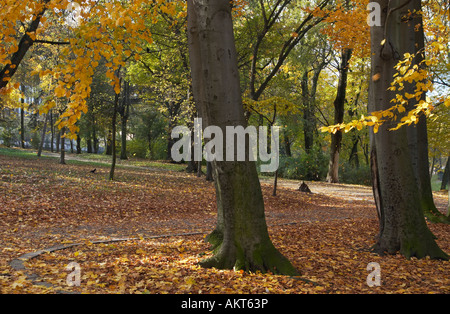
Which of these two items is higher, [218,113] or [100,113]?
[100,113]

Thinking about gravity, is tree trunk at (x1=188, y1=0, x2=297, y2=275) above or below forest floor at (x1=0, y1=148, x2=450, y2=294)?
above

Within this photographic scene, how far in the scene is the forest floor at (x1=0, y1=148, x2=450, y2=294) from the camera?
4477 millimetres

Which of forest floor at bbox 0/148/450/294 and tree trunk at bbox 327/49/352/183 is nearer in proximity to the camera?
forest floor at bbox 0/148/450/294

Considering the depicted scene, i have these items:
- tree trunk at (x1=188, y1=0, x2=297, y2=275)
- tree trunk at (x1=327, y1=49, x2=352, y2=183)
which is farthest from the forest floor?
A: tree trunk at (x1=327, y1=49, x2=352, y2=183)

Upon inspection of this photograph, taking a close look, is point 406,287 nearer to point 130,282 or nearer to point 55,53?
point 130,282

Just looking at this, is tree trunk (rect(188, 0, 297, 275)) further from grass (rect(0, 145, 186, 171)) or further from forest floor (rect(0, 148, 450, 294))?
grass (rect(0, 145, 186, 171))

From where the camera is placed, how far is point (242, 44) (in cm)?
1702

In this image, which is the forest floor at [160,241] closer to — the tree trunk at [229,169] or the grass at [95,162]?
the tree trunk at [229,169]

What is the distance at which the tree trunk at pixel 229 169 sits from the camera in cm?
458

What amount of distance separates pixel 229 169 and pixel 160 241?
9.70 feet

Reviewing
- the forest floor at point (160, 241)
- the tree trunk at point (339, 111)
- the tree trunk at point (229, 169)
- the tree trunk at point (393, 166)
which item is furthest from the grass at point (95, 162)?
the tree trunk at point (229, 169)

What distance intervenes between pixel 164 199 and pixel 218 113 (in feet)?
26.7

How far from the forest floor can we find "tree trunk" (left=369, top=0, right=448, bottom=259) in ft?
1.04

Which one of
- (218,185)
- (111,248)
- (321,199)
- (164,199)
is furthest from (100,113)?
(218,185)
